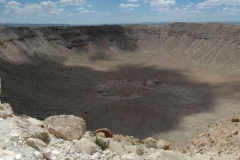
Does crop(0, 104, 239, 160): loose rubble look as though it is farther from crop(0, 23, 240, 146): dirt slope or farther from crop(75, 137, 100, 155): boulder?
crop(0, 23, 240, 146): dirt slope

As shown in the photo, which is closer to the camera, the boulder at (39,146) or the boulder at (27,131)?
the boulder at (39,146)

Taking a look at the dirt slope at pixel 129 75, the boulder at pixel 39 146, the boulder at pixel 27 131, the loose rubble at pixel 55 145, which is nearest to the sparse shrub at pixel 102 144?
the loose rubble at pixel 55 145

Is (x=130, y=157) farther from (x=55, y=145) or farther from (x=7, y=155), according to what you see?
(x=7, y=155)

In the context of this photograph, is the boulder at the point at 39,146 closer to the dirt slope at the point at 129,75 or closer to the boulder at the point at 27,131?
the boulder at the point at 27,131

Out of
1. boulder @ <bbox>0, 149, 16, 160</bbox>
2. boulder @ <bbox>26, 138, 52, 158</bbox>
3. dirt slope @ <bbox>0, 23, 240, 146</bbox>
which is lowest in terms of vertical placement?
dirt slope @ <bbox>0, 23, 240, 146</bbox>

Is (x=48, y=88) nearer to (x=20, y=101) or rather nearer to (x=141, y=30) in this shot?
(x=20, y=101)

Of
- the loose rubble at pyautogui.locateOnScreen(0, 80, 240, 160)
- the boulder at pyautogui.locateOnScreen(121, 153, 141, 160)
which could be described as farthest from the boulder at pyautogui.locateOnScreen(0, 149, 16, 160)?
the boulder at pyautogui.locateOnScreen(121, 153, 141, 160)
